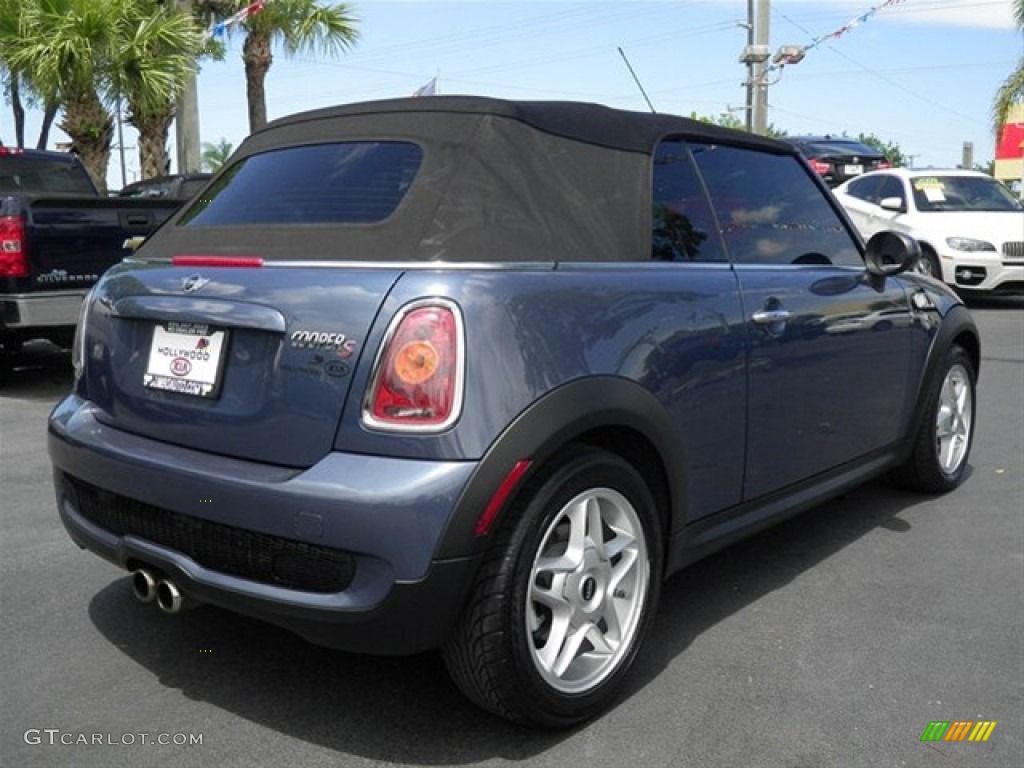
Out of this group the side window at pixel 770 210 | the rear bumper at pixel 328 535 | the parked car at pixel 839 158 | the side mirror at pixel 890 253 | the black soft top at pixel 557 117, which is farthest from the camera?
the parked car at pixel 839 158

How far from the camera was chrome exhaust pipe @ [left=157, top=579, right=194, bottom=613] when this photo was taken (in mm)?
2666

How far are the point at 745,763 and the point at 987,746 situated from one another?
26.2 inches

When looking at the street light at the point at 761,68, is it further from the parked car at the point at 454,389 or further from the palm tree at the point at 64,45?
the parked car at the point at 454,389

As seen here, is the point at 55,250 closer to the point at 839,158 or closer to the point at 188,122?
the point at 188,122

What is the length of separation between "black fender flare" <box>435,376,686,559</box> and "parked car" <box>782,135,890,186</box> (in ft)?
52.7

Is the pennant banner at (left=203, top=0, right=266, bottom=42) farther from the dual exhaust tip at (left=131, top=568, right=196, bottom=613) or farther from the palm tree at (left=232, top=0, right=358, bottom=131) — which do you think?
the dual exhaust tip at (left=131, top=568, right=196, bottom=613)

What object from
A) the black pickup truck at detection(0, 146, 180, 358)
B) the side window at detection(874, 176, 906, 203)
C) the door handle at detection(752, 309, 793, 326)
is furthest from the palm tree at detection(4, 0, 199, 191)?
the door handle at detection(752, 309, 793, 326)

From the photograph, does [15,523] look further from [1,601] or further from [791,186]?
[791,186]

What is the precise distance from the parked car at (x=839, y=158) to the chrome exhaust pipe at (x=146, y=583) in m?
16.7

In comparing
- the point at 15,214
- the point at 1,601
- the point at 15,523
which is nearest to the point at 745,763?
the point at 1,601

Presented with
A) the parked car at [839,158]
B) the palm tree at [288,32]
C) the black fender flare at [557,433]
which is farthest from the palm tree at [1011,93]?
the black fender flare at [557,433]

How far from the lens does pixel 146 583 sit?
2736 millimetres

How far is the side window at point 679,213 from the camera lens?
3.15 m

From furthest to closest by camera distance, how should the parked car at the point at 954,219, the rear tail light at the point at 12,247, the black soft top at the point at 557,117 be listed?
1. the parked car at the point at 954,219
2. the rear tail light at the point at 12,247
3. the black soft top at the point at 557,117
